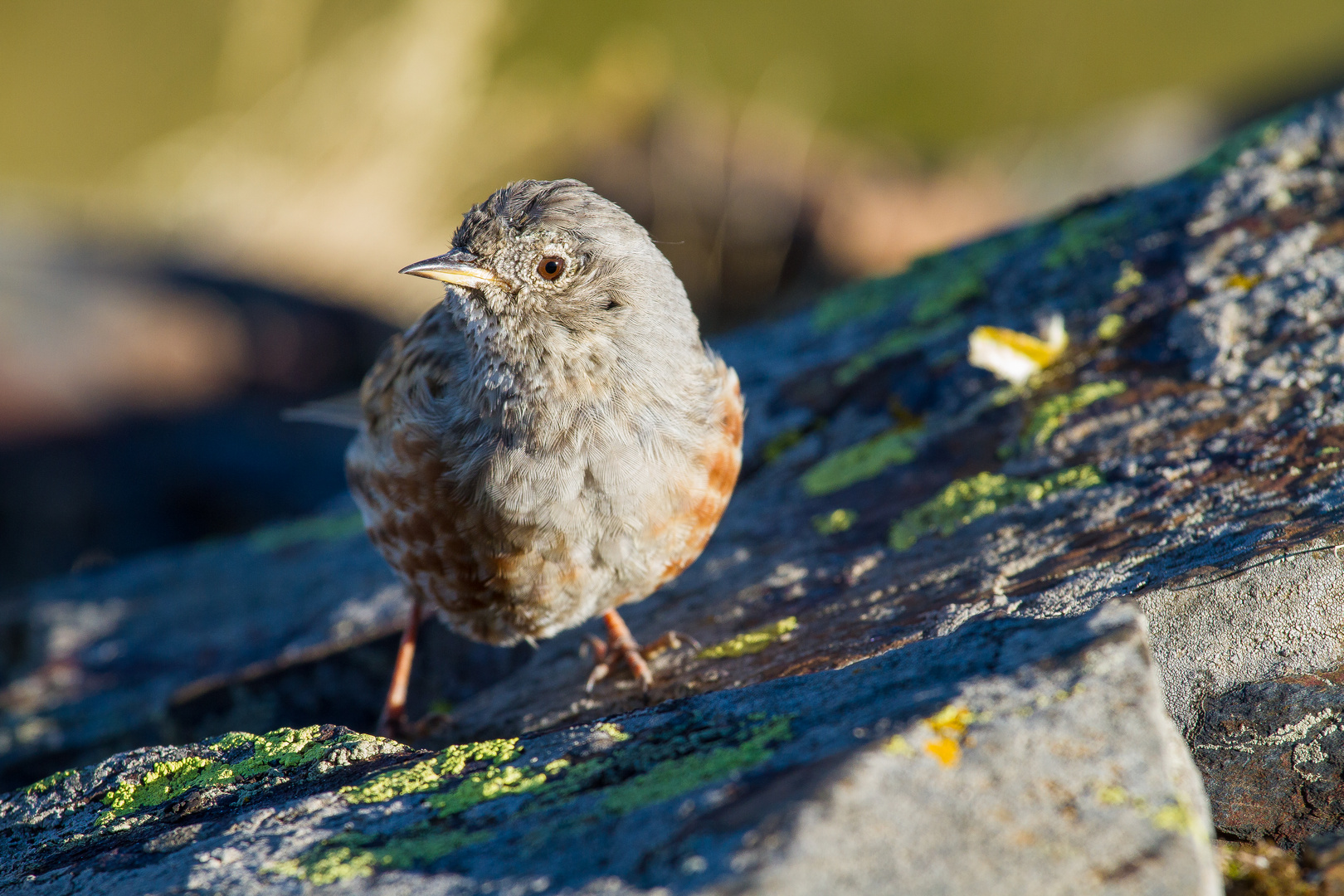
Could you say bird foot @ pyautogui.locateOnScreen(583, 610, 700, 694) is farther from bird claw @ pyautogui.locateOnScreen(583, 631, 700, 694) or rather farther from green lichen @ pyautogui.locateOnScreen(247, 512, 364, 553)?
green lichen @ pyautogui.locateOnScreen(247, 512, 364, 553)

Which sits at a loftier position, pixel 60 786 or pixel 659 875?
pixel 60 786

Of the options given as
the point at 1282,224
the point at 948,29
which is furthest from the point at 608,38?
the point at 1282,224

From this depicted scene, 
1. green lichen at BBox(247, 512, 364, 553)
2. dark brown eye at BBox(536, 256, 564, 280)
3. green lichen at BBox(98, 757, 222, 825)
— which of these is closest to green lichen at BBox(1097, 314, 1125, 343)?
dark brown eye at BBox(536, 256, 564, 280)

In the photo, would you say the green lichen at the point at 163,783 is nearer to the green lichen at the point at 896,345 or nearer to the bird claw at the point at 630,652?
the bird claw at the point at 630,652

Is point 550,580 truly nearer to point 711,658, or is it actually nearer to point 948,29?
point 711,658

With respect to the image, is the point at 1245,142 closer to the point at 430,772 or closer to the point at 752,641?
the point at 752,641

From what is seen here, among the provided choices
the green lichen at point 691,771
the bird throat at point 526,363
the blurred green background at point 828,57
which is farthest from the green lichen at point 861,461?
the blurred green background at point 828,57
